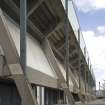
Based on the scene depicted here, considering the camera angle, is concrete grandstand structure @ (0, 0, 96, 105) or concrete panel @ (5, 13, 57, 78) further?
concrete panel @ (5, 13, 57, 78)

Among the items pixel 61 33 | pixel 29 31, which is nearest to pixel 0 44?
pixel 29 31

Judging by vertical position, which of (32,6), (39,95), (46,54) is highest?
(32,6)

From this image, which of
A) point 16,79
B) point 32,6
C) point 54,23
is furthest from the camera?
point 54,23

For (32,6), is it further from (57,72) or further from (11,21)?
(57,72)

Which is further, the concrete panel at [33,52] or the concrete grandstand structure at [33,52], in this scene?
the concrete panel at [33,52]

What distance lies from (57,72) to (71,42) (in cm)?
1158

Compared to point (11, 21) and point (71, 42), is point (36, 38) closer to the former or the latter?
point (11, 21)

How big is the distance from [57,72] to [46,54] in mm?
1315

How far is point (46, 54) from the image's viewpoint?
27.0 metres

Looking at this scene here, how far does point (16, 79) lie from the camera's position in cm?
1177

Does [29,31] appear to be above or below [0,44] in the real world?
above

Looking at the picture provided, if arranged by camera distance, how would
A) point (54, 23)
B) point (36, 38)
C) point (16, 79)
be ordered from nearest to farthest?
point (16, 79) < point (36, 38) < point (54, 23)

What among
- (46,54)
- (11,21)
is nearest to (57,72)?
(46,54)

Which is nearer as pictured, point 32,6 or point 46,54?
point 32,6
